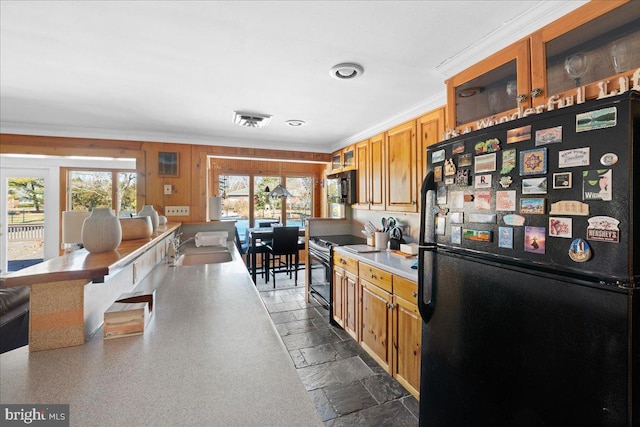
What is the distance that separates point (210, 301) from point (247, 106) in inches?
71.8

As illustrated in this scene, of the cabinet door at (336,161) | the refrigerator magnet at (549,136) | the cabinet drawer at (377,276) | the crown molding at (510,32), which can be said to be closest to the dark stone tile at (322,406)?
the cabinet drawer at (377,276)

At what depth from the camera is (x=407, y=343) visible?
189cm

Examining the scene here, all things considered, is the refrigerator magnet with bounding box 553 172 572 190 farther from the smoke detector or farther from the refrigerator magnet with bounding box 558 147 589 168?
the smoke detector

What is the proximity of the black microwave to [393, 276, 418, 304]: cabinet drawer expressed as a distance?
1.71m

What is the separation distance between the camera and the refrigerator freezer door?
800 mm

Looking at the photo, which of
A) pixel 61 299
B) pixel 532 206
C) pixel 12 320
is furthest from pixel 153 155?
pixel 532 206

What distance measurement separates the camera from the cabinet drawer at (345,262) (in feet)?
8.48

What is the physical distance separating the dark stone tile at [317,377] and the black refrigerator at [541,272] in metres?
0.87

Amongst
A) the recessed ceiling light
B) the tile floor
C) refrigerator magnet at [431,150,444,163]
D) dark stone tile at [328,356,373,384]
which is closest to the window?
the tile floor

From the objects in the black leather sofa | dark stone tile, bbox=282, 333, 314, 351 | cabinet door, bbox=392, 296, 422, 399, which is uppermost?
the black leather sofa

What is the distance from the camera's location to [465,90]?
1632mm

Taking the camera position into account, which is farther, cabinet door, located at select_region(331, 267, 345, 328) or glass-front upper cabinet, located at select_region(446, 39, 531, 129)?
cabinet door, located at select_region(331, 267, 345, 328)

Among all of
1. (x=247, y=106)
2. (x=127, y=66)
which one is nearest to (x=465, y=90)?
(x=247, y=106)
